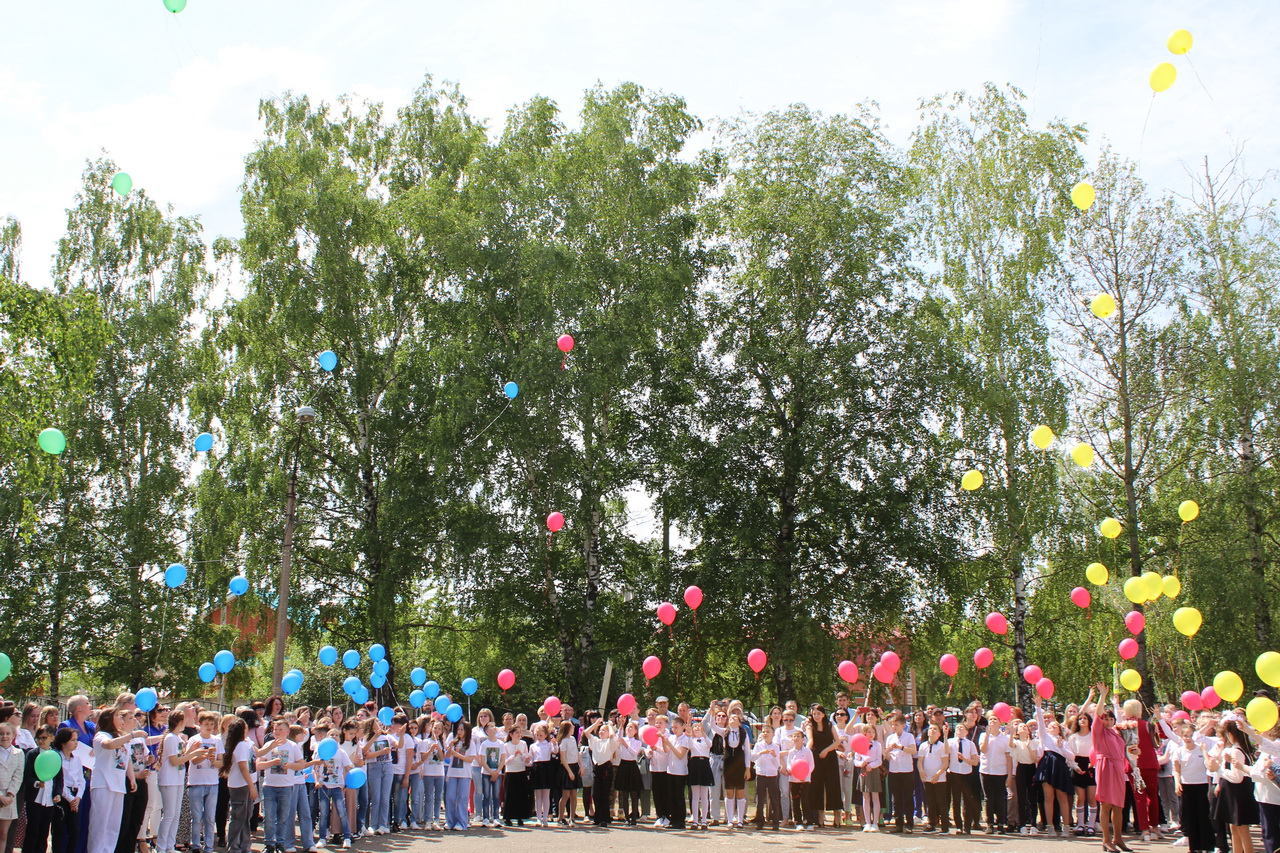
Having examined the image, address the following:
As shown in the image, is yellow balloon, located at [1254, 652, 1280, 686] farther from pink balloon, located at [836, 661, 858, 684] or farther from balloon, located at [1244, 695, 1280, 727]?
pink balloon, located at [836, 661, 858, 684]

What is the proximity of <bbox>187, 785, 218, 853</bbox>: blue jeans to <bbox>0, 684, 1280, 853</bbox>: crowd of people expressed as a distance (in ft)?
0.08

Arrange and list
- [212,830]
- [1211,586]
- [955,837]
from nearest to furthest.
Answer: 1. [212,830]
2. [955,837]
3. [1211,586]

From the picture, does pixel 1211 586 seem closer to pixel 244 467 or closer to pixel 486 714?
pixel 486 714

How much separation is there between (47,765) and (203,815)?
8.22 ft

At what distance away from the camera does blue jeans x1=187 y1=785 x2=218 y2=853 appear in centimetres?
1066

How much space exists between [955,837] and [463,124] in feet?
72.2

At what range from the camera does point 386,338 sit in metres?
25.9

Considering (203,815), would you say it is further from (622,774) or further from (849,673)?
(849,673)

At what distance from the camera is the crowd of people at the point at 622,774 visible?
9.66 m

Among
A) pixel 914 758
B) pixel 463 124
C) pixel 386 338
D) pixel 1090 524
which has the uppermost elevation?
pixel 463 124

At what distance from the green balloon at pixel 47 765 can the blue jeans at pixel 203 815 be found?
209cm

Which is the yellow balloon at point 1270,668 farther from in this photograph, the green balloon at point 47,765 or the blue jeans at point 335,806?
the green balloon at point 47,765

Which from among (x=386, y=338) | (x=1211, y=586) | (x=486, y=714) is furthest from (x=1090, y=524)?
(x=386, y=338)

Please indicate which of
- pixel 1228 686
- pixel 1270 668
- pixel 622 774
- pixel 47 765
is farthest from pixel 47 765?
pixel 1228 686
